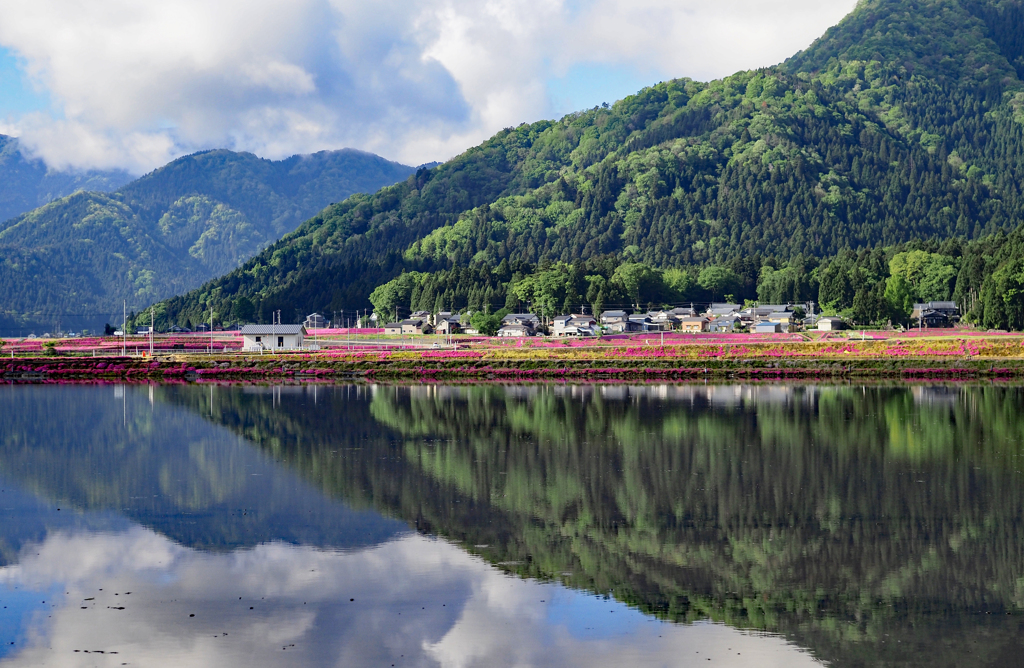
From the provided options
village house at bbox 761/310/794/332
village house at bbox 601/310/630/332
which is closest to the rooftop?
village house at bbox 601/310/630/332

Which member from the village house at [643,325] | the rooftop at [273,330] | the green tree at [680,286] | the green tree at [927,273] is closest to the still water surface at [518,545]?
the rooftop at [273,330]

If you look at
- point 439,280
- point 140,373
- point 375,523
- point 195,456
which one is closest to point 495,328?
point 439,280

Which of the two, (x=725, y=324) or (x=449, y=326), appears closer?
(x=725, y=324)

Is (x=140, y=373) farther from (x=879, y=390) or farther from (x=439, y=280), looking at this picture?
(x=439, y=280)

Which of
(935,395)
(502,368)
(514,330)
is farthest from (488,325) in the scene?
(935,395)

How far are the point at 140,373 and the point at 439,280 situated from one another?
10636cm

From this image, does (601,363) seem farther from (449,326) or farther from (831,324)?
(449,326)

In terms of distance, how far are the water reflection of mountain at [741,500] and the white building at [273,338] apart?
54558 mm

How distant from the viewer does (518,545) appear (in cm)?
2411

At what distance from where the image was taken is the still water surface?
707 inches

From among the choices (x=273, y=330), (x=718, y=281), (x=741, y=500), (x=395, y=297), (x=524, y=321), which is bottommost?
(x=741, y=500)

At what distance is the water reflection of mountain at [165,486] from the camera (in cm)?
2588

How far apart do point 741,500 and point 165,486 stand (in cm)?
1714

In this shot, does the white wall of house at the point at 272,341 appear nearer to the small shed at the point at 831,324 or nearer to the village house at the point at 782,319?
the village house at the point at 782,319
